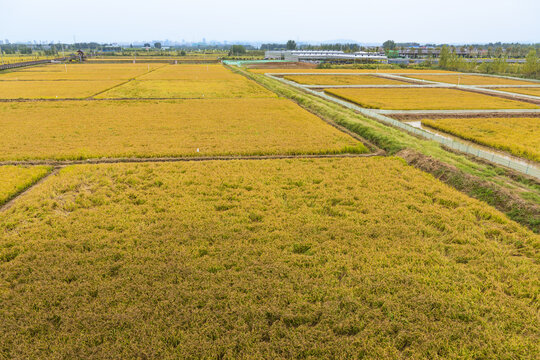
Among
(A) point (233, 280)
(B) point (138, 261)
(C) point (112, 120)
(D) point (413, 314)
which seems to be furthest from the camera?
(C) point (112, 120)

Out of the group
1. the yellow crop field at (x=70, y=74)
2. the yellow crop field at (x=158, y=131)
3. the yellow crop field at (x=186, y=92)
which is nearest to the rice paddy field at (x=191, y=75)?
the yellow crop field at (x=70, y=74)

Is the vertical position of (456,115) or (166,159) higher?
(456,115)

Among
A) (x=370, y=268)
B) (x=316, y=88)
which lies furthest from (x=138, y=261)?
(x=316, y=88)

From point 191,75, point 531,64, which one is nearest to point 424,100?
point 191,75

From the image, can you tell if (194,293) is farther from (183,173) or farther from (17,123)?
(17,123)

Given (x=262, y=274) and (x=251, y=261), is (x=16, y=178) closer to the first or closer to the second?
(x=251, y=261)

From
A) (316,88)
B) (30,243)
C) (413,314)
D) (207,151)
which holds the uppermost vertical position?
(316,88)
